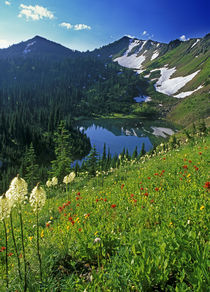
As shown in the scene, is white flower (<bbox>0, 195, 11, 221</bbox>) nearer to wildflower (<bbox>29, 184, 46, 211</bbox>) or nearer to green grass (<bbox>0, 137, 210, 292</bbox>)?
wildflower (<bbox>29, 184, 46, 211</bbox>)

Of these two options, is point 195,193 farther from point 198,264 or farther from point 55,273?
point 55,273

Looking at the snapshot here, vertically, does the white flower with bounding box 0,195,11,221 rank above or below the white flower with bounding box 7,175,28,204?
below

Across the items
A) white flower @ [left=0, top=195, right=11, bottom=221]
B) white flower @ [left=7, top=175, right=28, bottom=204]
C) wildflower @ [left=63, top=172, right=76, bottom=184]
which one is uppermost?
white flower @ [left=7, top=175, right=28, bottom=204]

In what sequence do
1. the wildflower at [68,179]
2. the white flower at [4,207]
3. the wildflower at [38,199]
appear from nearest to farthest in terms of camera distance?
the white flower at [4,207]
the wildflower at [38,199]
the wildflower at [68,179]

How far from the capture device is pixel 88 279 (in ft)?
9.63

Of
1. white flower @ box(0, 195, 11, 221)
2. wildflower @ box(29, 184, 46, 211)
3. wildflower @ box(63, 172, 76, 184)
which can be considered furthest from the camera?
wildflower @ box(63, 172, 76, 184)

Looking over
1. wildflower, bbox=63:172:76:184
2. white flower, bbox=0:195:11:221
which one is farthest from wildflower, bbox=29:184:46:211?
wildflower, bbox=63:172:76:184

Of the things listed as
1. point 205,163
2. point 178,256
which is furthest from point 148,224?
point 205,163

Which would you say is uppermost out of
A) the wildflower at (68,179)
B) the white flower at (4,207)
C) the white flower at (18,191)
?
the white flower at (18,191)

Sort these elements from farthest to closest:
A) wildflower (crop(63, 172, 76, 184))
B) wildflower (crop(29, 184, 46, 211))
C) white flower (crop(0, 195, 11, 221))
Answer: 1. wildflower (crop(63, 172, 76, 184))
2. wildflower (crop(29, 184, 46, 211))
3. white flower (crop(0, 195, 11, 221))

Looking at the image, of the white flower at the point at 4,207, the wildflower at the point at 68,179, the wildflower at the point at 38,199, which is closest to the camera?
the white flower at the point at 4,207

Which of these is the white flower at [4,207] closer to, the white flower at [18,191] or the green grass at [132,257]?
the white flower at [18,191]

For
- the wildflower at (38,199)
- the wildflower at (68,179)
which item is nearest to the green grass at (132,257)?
the wildflower at (38,199)

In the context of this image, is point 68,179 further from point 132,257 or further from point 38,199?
point 132,257
